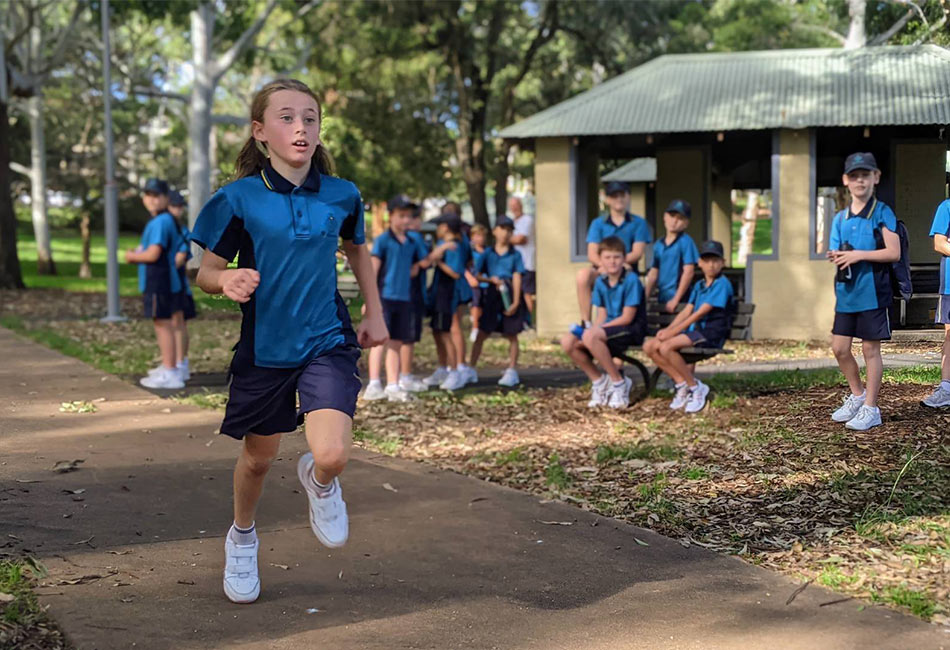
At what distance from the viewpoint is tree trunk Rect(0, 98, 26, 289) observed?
26297 mm

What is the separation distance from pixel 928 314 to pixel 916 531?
1286 mm

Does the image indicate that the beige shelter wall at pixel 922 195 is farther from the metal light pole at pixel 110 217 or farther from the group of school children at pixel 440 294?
the metal light pole at pixel 110 217

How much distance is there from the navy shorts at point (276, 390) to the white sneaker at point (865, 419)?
313 cm

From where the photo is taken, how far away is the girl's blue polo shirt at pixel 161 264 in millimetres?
10883

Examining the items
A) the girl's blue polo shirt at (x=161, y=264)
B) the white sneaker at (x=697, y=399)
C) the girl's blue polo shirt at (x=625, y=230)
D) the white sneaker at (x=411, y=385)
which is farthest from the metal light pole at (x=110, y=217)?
the white sneaker at (x=697, y=399)

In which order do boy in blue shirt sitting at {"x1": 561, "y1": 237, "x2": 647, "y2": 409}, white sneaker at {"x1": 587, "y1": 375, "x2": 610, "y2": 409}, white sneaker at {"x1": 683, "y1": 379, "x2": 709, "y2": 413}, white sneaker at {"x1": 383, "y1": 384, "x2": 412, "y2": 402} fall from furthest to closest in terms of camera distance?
white sneaker at {"x1": 383, "y1": 384, "x2": 412, "y2": 402} < white sneaker at {"x1": 587, "y1": 375, "x2": 610, "y2": 409} < boy in blue shirt sitting at {"x1": 561, "y1": 237, "x2": 647, "y2": 409} < white sneaker at {"x1": 683, "y1": 379, "x2": 709, "y2": 413}

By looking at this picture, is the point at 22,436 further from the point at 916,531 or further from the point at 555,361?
the point at 555,361

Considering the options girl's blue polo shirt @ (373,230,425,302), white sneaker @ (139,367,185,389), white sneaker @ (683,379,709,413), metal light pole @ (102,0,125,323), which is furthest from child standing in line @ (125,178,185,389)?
metal light pole @ (102,0,125,323)

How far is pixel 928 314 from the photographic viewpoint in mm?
6164

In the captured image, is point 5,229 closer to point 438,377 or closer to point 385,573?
point 438,377

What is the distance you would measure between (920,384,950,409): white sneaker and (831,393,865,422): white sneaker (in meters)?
0.35

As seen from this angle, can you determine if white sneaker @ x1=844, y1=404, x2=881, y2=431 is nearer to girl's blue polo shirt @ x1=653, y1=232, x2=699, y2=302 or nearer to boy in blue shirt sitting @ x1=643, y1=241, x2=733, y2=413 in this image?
boy in blue shirt sitting @ x1=643, y1=241, x2=733, y2=413

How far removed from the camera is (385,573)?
17.0ft

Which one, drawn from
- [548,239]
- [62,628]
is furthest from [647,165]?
[62,628]
